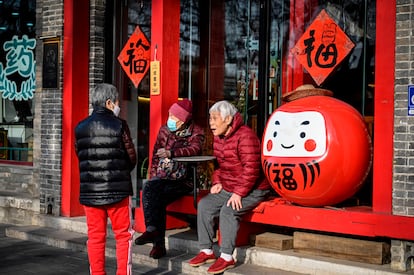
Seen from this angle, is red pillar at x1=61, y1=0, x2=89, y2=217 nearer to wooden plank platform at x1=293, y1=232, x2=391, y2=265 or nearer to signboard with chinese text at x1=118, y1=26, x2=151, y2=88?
signboard with chinese text at x1=118, y1=26, x2=151, y2=88

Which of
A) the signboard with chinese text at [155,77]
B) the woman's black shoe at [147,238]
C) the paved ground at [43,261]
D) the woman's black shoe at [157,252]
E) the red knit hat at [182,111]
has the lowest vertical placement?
the paved ground at [43,261]

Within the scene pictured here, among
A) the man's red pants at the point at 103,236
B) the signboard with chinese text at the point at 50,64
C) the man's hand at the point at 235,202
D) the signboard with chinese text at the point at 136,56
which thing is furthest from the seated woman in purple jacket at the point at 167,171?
the signboard with chinese text at the point at 50,64

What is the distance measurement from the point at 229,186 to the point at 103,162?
1.42 metres

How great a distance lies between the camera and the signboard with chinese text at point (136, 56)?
7887mm

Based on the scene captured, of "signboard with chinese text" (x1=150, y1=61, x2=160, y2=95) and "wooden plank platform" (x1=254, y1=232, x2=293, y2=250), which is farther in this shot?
"signboard with chinese text" (x1=150, y1=61, x2=160, y2=95)

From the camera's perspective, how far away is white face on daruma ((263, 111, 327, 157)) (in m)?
5.31

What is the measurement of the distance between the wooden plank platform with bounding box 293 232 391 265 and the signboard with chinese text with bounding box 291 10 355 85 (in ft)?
5.24

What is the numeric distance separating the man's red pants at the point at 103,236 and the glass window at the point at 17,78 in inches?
183

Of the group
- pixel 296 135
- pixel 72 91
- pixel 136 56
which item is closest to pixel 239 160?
pixel 296 135

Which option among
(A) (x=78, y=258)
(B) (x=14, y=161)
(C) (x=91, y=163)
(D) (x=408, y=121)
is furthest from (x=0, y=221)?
(D) (x=408, y=121)

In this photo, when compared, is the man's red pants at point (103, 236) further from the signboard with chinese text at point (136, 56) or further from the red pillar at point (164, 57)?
the signboard with chinese text at point (136, 56)

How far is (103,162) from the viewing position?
192 inches

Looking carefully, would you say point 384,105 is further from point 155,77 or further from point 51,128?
point 51,128

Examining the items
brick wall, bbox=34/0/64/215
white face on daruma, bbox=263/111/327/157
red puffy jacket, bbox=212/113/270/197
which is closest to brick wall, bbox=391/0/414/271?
white face on daruma, bbox=263/111/327/157
